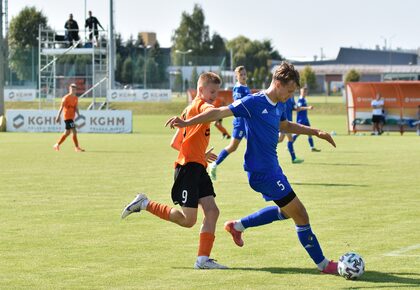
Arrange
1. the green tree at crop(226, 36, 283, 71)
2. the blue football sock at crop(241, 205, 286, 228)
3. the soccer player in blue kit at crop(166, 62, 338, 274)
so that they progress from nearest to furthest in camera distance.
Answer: the soccer player in blue kit at crop(166, 62, 338, 274) < the blue football sock at crop(241, 205, 286, 228) < the green tree at crop(226, 36, 283, 71)

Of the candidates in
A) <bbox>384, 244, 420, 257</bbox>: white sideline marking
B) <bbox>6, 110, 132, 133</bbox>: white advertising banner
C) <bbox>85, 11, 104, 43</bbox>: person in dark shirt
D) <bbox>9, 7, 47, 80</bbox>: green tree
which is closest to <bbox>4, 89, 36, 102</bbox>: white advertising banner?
<bbox>85, 11, 104, 43</bbox>: person in dark shirt

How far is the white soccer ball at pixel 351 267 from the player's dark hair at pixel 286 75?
5.46ft

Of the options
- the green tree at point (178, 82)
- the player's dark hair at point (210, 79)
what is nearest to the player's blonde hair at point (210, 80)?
the player's dark hair at point (210, 79)

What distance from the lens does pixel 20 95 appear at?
69.3 meters

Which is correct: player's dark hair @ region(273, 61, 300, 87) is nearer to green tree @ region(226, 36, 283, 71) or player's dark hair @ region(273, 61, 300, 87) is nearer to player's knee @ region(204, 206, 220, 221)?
player's knee @ region(204, 206, 220, 221)

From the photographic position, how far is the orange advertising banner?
1731 inches

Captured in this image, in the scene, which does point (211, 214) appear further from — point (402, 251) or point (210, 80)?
point (402, 251)

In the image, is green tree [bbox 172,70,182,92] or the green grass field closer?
the green grass field

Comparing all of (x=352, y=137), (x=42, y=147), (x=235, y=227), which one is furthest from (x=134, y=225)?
(x=352, y=137)

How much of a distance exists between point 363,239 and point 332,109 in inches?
2546

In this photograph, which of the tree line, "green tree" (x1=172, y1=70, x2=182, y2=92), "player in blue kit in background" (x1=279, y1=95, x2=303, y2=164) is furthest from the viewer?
"green tree" (x1=172, y1=70, x2=182, y2=92)

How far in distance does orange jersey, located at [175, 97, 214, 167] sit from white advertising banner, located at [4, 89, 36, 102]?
59028 millimetres

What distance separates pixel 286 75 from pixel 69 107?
Answer: 21.7 meters

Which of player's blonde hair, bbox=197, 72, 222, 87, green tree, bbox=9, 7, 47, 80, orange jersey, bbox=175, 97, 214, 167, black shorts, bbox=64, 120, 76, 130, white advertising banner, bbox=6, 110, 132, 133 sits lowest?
white advertising banner, bbox=6, 110, 132, 133
